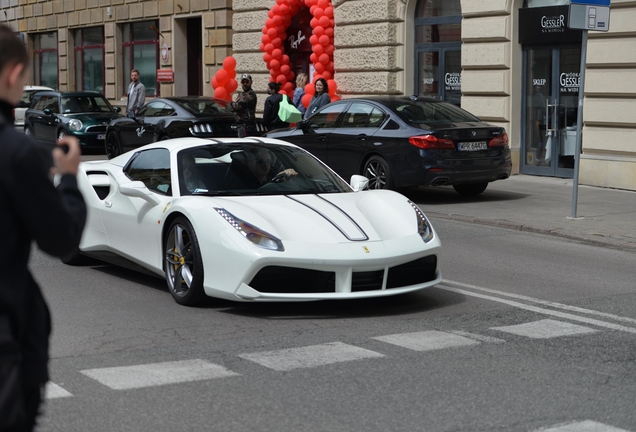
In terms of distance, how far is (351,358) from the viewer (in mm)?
5918

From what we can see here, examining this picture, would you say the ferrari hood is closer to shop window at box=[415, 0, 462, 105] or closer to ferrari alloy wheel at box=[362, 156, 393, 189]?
ferrari alloy wheel at box=[362, 156, 393, 189]

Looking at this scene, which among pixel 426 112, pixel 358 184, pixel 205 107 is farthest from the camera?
pixel 205 107

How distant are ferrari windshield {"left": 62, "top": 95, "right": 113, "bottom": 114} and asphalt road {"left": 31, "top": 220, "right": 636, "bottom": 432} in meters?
17.3

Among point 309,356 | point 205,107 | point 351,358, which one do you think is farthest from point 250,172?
Answer: point 205,107

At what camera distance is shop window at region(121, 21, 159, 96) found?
32062mm

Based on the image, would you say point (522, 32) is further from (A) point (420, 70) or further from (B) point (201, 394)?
(B) point (201, 394)

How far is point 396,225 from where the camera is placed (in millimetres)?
7555

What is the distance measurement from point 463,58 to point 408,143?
6047 millimetres

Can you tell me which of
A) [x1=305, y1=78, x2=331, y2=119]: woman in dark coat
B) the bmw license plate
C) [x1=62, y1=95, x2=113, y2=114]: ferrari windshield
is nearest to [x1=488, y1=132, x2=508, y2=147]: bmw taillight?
the bmw license plate

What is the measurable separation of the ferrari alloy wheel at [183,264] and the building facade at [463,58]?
35.1 ft

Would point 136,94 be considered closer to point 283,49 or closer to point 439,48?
point 283,49

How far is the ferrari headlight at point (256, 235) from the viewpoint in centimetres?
702

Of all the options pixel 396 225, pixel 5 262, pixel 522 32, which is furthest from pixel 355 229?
pixel 522 32

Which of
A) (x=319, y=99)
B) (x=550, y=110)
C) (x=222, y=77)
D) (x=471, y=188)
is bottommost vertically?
(x=471, y=188)
